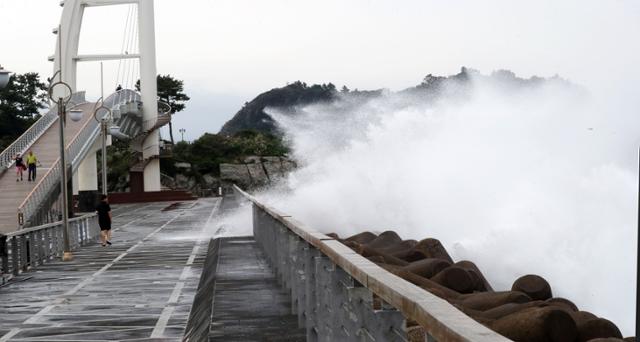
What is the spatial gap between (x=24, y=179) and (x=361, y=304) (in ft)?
155

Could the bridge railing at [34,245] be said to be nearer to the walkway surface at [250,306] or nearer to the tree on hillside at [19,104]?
the walkway surface at [250,306]

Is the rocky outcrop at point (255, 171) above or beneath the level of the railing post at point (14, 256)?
above

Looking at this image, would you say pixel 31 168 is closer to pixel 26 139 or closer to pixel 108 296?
pixel 26 139

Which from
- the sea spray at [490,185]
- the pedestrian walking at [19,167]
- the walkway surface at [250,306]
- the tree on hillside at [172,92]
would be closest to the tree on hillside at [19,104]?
the tree on hillside at [172,92]

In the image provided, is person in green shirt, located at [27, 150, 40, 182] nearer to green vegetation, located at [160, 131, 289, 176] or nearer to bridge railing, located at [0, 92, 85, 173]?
bridge railing, located at [0, 92, 85, 173]

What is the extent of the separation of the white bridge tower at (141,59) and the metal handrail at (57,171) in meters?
5.90

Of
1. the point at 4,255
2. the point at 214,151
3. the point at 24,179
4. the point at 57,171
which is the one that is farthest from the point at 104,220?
the point at 214,151

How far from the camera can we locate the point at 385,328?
4.82m

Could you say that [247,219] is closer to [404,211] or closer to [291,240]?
[404,211]

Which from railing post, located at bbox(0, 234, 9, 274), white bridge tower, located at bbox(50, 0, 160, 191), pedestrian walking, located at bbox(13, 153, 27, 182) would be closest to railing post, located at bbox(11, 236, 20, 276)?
railing post, located at bbox(0, 234, 9, 274)

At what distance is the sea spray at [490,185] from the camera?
1927 cm

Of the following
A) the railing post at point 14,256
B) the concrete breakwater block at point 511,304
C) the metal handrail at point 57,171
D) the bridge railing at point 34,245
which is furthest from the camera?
the metal handrail at point 57,171

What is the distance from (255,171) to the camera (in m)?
124

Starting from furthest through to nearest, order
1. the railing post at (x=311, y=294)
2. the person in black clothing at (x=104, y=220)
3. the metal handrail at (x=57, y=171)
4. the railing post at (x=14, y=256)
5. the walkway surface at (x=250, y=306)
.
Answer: the metal handrail at (x=57, y=171)
the person in black clothing at (x=104, y=220)
the railing post at (x=14, y=256)
the walkway surface at (x=250, y=306)
the railing post at (x=311, y=294)
